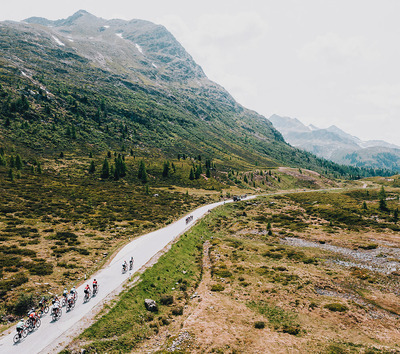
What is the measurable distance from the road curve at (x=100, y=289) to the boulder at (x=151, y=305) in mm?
4470

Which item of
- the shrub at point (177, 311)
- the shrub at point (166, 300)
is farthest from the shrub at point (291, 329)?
the shrub at point (166, 300)

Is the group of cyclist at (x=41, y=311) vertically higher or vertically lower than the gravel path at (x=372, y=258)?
higher

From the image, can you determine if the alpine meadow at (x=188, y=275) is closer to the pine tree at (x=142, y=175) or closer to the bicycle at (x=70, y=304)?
the bicycle at (x=70, y=304)

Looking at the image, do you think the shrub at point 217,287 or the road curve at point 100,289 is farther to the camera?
the shrub at point 217,287

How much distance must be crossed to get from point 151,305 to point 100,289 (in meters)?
6.72

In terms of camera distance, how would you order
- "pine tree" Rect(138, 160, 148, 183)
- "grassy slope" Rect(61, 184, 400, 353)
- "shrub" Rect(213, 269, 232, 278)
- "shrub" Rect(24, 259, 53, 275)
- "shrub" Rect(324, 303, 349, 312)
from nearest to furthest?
"grassy slope" Rect(61, 184, 400, 353)
"shrub" Rect(324, 303, 349, 312)
"shrub" Rect(24, 259, 53, 275)
"shrub" Rect(213, 269, 232, 278)
"pine tree" Rect(138, 160, 148, 183)

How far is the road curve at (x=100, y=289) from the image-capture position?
16.9m

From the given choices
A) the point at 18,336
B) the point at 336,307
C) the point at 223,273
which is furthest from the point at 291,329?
the point at 18,336

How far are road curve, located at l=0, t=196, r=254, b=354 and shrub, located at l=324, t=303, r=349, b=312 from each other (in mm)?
24377

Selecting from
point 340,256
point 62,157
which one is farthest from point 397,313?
point 62,157

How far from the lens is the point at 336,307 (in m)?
24.7

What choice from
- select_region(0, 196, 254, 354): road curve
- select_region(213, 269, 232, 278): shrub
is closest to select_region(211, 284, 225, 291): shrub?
select_region(213, 269, 232, 278): shrub

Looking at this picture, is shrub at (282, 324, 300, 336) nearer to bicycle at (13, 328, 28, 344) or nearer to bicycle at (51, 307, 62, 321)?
bicycle at (51, 307, 62, 321)

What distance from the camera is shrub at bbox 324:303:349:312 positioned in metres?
24.4
